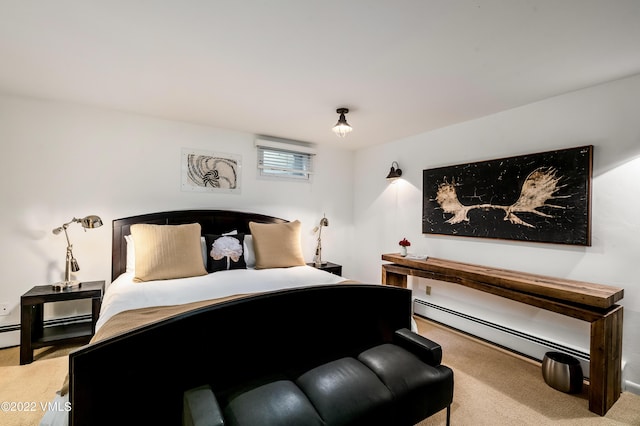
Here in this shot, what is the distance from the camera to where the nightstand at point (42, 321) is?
2.34 metres

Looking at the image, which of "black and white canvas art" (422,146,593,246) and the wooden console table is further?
"black and white canvas art" (422,146,593,246)

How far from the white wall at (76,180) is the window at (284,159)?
1.19 ft

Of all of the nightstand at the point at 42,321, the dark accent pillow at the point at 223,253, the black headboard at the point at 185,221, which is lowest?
the nightstand at the point at 42,321

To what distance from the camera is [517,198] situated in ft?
8.94

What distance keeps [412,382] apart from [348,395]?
0.37 metres

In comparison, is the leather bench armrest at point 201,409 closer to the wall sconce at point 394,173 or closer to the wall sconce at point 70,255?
the wall sconce at point 70,255

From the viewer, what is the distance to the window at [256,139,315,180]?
12.7 ft

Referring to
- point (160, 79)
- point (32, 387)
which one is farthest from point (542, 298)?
point (32, 387)

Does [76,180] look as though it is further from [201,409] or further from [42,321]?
[201,409]

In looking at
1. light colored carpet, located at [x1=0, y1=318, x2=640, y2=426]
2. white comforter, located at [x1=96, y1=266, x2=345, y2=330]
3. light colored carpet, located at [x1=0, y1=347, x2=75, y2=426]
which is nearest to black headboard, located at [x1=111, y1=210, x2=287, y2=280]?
white comforter, located at [x1=96, y1=266, x2=345, y2=330]

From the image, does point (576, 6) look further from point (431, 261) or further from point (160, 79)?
point (160, 79)

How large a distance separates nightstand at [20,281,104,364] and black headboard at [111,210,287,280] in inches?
12.3

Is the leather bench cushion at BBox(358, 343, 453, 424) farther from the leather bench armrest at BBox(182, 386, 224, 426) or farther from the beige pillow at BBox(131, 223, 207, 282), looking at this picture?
the beige pillow at BBox(131, 223, 207, 282)

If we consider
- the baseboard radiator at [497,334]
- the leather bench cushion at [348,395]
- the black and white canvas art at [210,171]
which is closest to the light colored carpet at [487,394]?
the baseboard radiator at [497,334]
